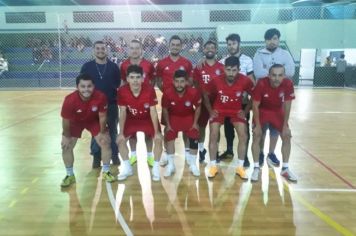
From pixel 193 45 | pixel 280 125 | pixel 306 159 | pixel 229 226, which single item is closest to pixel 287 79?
pixel 280 125

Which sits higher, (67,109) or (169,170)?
(67,109)

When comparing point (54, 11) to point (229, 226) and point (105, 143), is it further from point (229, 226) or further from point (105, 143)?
point (229, 226)

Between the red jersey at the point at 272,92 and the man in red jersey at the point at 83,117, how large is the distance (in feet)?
5.75

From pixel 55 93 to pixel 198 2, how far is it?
10715 mm

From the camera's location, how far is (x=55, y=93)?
1352 cm

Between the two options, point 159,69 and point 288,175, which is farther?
point 159,69

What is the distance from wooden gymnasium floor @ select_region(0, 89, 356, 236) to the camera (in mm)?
2982

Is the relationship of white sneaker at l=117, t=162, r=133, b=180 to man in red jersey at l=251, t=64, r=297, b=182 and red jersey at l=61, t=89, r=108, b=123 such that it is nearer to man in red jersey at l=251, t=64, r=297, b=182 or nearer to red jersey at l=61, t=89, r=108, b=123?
red jersey at l=61, t=89, r=108, b=123

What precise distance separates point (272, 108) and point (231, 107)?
1.58ft

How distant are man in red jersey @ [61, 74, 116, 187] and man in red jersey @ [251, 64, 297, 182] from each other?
1.72 meters

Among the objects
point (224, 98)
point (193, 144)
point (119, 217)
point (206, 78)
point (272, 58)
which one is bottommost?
point (119, 217)

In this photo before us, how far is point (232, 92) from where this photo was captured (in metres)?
4.01

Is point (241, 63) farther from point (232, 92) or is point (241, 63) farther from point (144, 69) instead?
point (144, 69)

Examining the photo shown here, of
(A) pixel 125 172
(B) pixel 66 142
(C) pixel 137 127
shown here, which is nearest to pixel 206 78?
(C) pixel 137 127
